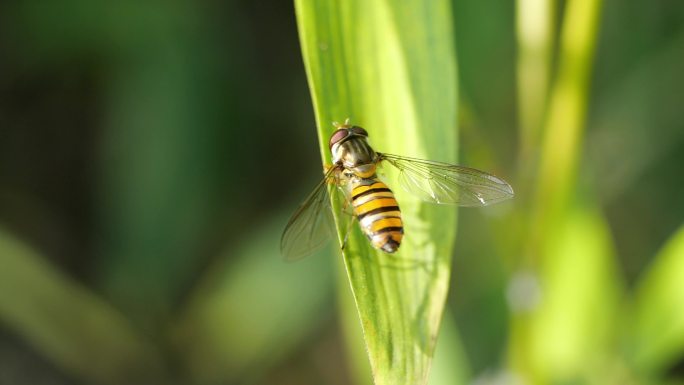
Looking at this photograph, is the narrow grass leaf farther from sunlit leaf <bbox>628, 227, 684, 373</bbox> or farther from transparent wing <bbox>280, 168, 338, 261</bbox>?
sunlit leaf <bbox>628, 227, 684, 373</bbox>

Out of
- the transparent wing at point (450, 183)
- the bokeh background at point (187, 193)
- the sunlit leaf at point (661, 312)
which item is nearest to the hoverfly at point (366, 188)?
the transparent wing at point (450, 183)

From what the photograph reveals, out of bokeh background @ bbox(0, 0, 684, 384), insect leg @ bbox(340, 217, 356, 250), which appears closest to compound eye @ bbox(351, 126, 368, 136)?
insect leg @ bbox(340, 217, 356, 250)

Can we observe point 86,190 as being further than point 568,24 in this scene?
Yes

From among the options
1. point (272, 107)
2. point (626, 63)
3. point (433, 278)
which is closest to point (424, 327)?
point (433, 278)

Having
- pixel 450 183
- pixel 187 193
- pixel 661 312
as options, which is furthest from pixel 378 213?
pixel 187 193

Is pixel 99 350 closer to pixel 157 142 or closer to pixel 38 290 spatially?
pixel 38 290

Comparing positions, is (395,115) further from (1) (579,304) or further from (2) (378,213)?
(1) (579,304)
